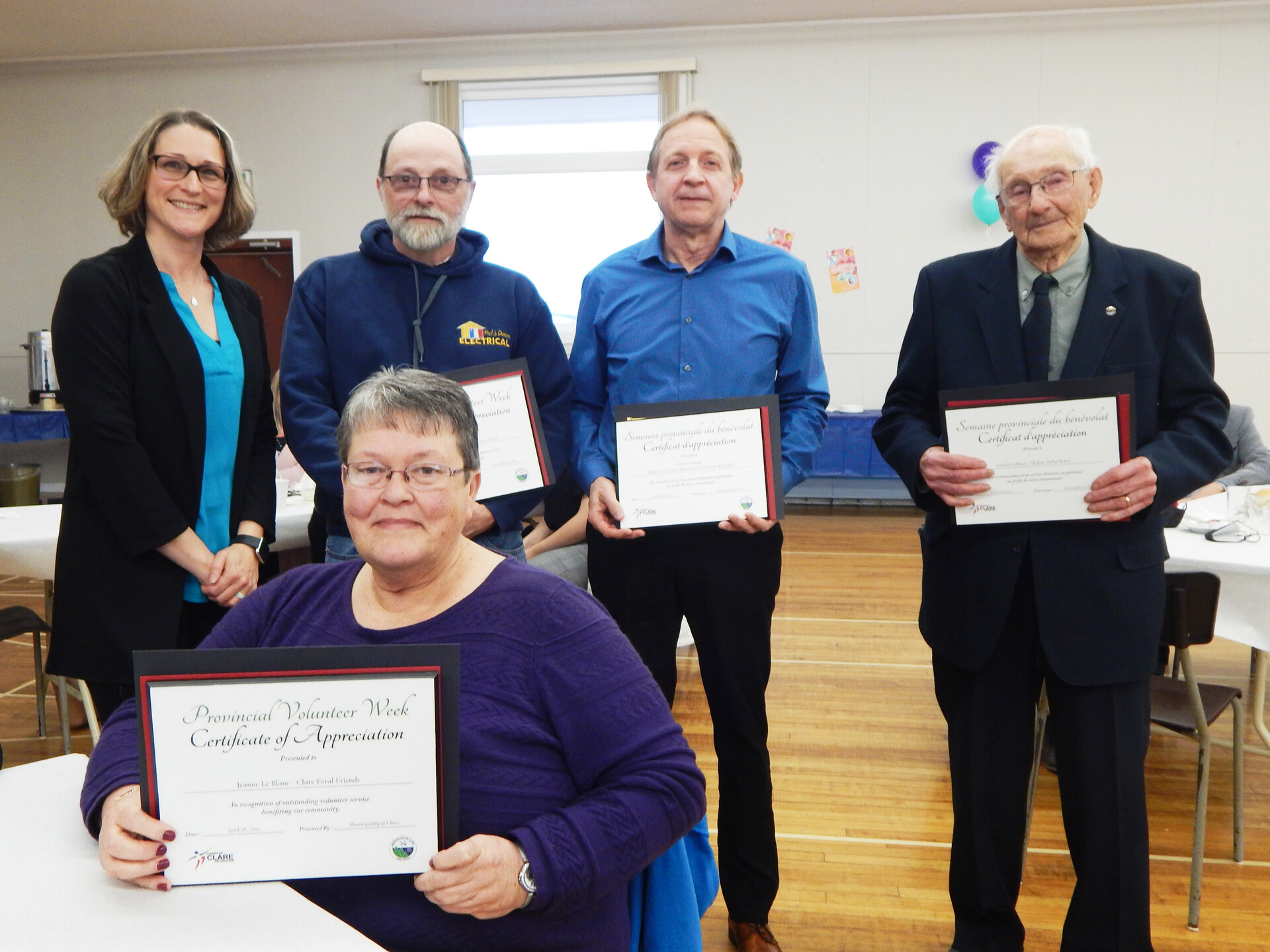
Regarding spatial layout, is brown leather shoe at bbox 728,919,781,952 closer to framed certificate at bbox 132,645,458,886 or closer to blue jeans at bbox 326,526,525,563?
blue jeans at bbox 326,526,525,563

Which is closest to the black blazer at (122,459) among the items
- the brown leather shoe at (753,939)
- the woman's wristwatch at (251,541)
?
the woman's wristwatch at (251,541)

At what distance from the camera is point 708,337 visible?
7.11ft

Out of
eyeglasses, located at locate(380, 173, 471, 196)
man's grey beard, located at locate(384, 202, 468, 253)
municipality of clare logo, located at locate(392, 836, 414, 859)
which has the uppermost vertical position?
eyeglasses, located at locate(380, 173, 471, 196)

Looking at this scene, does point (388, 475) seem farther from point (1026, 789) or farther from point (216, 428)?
point (1026, 789)

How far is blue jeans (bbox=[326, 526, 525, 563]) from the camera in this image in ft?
6.68

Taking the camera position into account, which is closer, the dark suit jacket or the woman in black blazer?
the dark suit jacket

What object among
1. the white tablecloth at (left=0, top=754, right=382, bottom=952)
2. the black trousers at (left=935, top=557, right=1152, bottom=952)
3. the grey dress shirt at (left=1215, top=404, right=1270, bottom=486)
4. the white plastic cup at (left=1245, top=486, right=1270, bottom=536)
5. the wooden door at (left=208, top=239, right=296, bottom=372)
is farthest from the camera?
the wooden door at (left=208, top=239, right=296, bottom=372)

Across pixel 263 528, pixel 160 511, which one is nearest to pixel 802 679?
pixel 263 528

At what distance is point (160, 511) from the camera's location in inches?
77.9

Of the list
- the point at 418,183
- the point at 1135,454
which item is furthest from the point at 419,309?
the point at 1135,454

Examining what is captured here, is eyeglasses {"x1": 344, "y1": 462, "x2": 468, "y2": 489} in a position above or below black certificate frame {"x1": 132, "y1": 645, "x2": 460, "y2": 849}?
above

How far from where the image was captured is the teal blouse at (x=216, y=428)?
2.10 m

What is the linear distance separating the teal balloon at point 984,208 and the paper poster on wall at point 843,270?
101cm

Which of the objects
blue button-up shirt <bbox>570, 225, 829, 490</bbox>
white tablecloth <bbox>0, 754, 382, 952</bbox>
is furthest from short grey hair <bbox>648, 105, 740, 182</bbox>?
white tablecloth <bbox>0, 754, 382, 952</bbox>
